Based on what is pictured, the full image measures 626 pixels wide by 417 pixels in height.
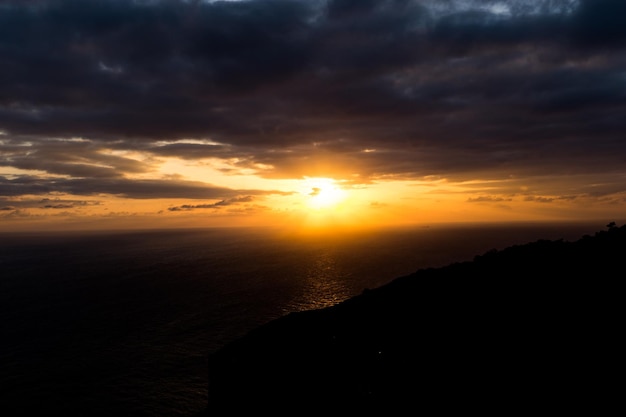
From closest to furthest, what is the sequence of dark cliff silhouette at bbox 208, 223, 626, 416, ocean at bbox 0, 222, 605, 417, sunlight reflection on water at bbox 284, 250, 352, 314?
1. dark cliff silhouette at bbox 208, 223, 626, 416
2. ocean at bbox 0, 222, 605, 417
3. sunlight reflection on water at bbox 284, 250, 352, 314

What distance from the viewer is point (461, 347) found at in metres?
23.1

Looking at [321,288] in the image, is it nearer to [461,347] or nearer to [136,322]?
[136,322]

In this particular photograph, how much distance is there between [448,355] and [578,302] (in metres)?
9.43

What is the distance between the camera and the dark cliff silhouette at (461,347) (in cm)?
1795

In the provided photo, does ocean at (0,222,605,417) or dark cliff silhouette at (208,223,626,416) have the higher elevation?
dark cliff silhouette at (208,223,626,416)

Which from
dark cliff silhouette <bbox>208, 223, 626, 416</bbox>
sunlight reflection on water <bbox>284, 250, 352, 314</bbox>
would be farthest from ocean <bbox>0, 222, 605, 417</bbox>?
dark cliff silhouette <bbox>208, 223, 626, 416</bbox>

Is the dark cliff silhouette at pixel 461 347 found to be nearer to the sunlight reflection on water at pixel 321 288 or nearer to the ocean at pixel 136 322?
the ocean at pixel 136 322

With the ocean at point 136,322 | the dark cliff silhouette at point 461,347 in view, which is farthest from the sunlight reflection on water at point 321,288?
the dark cliff silhouette at point 461,347

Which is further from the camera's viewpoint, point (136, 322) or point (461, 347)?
point (136, 322)

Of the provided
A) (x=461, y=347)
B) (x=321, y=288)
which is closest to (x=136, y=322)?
(x=321, y=288)

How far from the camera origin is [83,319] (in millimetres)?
91062

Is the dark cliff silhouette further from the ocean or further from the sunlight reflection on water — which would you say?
the sunlight reflection on water

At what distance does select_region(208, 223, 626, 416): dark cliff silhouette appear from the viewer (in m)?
18.0

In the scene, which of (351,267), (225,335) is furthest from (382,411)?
(351,267)
